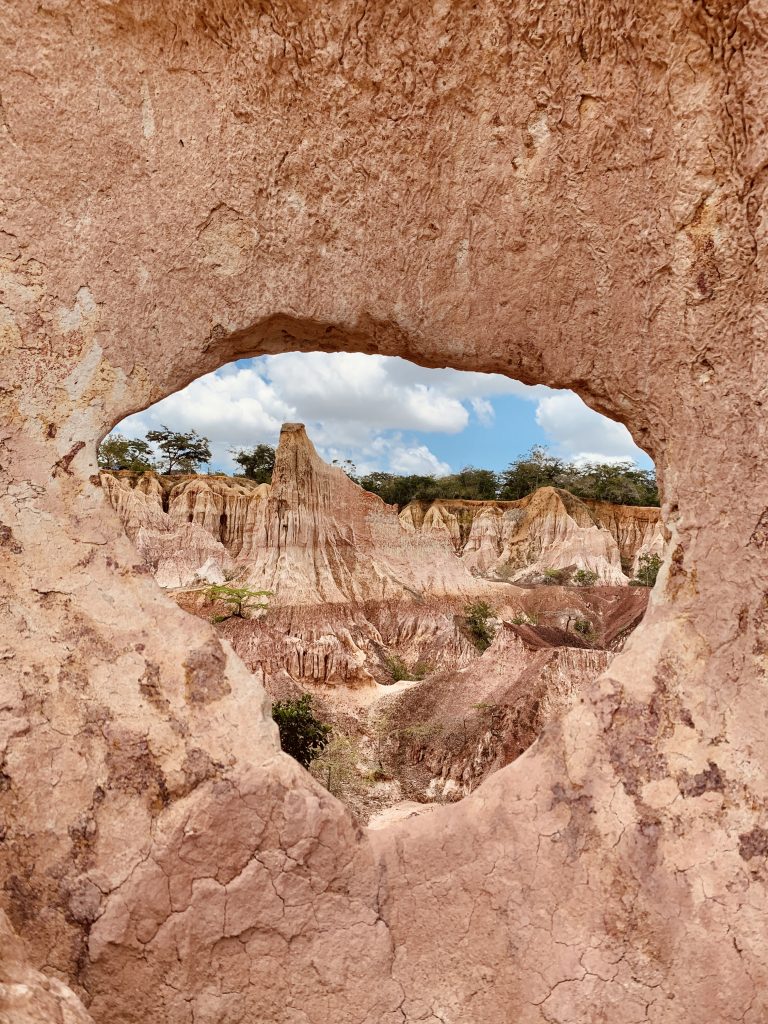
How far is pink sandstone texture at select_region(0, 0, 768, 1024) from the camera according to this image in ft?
9.05

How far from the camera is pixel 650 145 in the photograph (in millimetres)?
3258

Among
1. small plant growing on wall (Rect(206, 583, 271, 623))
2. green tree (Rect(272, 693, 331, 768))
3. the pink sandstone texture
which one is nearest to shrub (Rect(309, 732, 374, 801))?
green tree (Rect(272, 693, 331, 768))

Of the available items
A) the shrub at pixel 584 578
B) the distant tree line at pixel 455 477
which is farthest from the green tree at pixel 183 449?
the shrub at pixel 584 578

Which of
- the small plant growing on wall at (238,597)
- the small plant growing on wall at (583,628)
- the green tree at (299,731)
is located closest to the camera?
the green tree at (299,731)

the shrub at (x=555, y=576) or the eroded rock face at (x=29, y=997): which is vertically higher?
the eroded rock face at (x=29, y=997)

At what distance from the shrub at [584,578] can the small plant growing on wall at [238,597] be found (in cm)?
1796

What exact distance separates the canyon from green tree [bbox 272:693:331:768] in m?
0.54

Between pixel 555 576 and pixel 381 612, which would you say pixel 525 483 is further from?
pixel 381 612

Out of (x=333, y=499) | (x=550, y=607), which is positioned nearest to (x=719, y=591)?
(x=333, y=499)

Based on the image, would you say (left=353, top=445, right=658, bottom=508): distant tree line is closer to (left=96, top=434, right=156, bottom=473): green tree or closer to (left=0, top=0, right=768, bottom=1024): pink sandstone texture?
(left=96, top=434, right=156, bottom=473): green tree

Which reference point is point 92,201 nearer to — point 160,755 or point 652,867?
point 160,755

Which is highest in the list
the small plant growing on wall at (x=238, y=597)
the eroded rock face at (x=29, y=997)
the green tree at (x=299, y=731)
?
the eroded rock face at (x=29, y=997)

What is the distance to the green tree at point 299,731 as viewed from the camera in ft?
33.0

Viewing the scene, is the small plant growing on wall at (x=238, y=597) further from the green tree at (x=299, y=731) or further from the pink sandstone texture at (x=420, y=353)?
the pink sandstone texture at (x=420, y=353)
